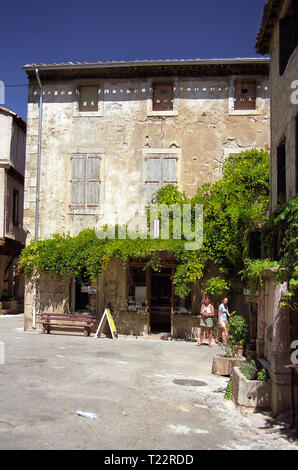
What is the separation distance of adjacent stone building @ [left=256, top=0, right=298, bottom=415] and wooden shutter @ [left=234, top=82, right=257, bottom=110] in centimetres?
492

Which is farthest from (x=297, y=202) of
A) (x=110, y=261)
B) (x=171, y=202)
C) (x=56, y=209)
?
(x=56, y=209)

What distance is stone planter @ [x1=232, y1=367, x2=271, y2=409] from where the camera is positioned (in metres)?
7.26

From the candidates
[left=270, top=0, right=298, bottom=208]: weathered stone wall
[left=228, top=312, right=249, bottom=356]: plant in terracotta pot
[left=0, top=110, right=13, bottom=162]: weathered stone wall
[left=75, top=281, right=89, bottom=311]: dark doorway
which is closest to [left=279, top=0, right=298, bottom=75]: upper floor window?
[left=270, top=0, right=298, bottom=208]: weathered stone wall

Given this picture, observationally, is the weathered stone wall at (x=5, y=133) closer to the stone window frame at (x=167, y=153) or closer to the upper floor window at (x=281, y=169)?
the stone window frame at (x=167, y=153)

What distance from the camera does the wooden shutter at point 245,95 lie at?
650 inches

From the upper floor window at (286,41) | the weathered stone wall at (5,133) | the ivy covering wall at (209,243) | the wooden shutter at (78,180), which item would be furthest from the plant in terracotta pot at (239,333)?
the weathered stone wall at (5,133)

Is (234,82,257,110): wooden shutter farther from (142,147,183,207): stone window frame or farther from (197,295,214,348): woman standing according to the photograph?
(197,295,214,348): woman standing

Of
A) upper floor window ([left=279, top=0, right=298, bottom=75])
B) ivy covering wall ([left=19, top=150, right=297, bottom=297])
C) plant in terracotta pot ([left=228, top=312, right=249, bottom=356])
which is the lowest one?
plant in terracotta pot ([left=228, top=312, right=249, bottom=356])

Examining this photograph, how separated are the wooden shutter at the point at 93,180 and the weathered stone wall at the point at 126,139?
0.76 feet

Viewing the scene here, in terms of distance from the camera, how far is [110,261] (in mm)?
16391

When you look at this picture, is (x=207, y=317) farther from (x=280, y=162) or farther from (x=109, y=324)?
(x=280, y=162)

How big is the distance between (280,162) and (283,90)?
151 cm

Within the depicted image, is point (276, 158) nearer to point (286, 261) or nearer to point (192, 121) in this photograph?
point (286, 261)

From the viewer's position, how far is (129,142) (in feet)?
54.7
